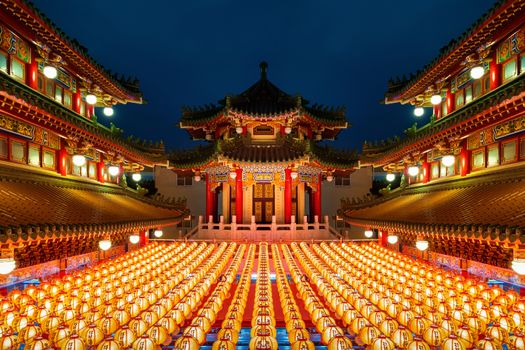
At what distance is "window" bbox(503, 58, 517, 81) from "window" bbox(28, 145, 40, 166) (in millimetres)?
12817

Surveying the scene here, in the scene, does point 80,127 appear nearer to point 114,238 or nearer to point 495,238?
point 114,238

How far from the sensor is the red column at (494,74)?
1009cm

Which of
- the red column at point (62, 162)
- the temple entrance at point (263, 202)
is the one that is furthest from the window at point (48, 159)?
the temple entrance at point (263, 202)

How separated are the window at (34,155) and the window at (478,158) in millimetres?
12470

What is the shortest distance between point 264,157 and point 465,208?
12493 mm

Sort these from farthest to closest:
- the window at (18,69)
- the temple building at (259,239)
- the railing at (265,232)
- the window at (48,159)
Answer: the railing at (265,232)
the window at (48,159)
the window at (18,69)
the temple building at (259,239)

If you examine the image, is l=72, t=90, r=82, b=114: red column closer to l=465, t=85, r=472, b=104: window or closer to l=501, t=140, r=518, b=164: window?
l=465, t=85, r=472, b=104: window

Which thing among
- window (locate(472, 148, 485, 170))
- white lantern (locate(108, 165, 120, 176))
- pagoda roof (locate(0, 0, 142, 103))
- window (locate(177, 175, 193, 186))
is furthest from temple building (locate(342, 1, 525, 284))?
window (locate(177, 175, 193, 186))

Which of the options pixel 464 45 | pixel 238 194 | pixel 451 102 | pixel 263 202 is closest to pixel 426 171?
pixel 451 102

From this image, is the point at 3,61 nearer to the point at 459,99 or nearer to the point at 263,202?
the point at 459,99

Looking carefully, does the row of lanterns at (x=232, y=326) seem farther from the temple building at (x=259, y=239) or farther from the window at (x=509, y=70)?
the window at (x=509, y=70)

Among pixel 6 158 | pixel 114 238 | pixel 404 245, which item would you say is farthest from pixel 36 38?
pixel 404 245

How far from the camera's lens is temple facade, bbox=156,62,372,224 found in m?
19.8

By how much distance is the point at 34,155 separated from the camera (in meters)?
10.2
